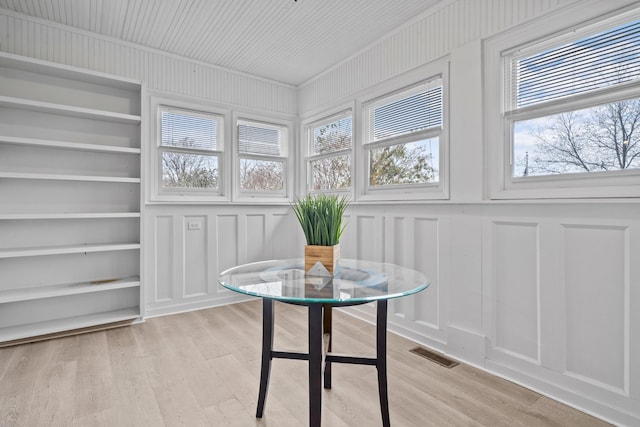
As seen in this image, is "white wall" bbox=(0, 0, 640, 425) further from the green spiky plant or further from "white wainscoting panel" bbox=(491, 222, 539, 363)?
the green spiky plant

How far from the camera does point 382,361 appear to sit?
5.42ft

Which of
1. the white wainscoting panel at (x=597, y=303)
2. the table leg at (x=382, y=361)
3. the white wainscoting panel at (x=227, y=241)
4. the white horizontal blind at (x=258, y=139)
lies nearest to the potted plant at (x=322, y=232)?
the table leg at (x=382, y=361)

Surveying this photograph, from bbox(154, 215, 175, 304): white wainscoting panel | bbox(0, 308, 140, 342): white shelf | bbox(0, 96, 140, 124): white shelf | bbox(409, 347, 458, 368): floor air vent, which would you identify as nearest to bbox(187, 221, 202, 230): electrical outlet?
bbox(154, 215, 175, 304): white wainscoting panel

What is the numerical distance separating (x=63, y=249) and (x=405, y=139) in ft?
10.4

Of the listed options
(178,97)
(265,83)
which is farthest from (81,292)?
(265,83)

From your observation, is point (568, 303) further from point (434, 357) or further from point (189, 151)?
point (189, 151)

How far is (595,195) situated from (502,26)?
1254 mm

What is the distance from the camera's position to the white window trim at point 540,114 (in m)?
1.78

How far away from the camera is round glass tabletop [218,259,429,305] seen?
4.24 ft

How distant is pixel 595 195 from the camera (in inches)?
71.0

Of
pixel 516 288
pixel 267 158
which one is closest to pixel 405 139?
pixel 516 288

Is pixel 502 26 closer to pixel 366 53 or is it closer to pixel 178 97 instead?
pixel 366 53

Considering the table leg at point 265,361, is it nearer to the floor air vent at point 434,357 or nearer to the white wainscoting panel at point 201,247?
the floor air vent at point 434,357

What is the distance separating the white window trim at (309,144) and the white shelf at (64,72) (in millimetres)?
1940
